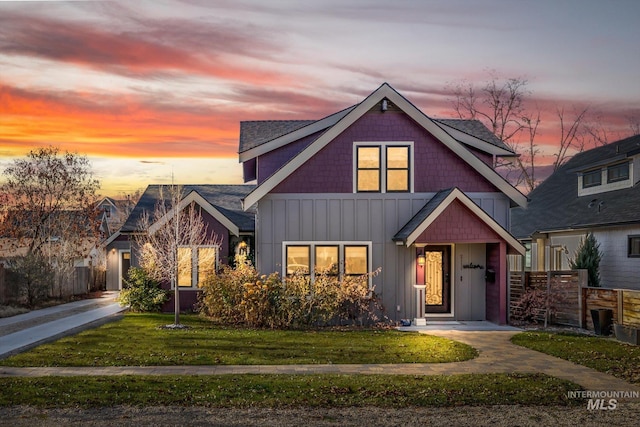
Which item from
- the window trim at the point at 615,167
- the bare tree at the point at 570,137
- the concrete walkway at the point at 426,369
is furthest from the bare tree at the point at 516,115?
the concrete walkway at the point at 426,369

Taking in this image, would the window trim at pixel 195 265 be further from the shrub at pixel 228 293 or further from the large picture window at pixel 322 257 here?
the large picture window at pixel 322 257

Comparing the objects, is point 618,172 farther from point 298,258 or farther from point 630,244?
point 298,258

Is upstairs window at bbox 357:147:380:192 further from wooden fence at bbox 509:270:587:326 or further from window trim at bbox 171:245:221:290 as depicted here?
window trim at bbox 171:245:221:290

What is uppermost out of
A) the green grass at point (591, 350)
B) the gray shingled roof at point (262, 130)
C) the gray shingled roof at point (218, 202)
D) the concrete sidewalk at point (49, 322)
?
the gray shingled roof at point (262, 130)

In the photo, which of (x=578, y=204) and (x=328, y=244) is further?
(x=578, y=204)

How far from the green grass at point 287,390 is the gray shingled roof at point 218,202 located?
1366 cm

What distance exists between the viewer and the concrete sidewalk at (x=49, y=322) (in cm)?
1573

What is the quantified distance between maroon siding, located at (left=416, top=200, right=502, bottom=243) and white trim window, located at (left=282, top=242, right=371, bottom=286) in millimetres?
2019

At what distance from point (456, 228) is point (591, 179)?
547 inches

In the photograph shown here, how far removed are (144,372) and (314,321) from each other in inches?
302

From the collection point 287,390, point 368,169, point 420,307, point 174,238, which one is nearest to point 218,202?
point 174,238

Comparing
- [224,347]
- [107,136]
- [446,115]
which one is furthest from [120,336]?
[446,115]

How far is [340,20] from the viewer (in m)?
17.7

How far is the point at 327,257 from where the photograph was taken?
2000 cm
